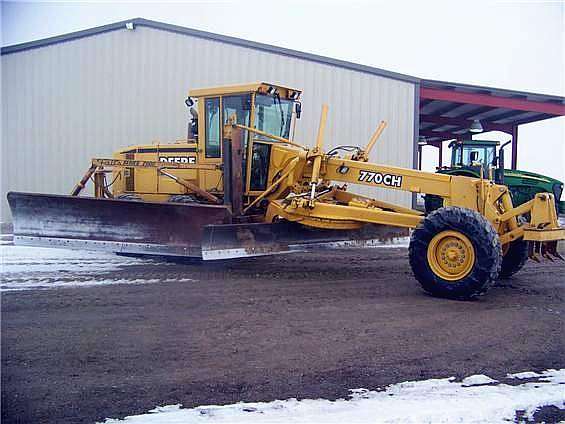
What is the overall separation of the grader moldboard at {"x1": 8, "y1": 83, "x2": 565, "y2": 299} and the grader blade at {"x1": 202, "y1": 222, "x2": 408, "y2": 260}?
0.01 m

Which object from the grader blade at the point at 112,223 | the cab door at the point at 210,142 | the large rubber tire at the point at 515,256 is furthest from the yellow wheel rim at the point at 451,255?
the cab door at the point at 210,142

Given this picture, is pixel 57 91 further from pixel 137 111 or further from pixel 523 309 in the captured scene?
pixel 523 309

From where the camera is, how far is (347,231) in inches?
282

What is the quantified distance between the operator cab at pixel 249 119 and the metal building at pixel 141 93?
584cm

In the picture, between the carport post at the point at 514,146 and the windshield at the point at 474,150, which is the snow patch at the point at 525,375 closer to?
the windshield at the point at 474,150

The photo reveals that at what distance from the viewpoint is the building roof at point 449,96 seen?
13.7m

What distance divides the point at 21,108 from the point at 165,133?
4440 millimetres

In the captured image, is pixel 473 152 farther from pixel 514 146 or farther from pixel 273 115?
pixel 273 115

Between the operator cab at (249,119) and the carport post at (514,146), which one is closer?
the operator cab at (249,119)

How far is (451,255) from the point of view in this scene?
5.63 m

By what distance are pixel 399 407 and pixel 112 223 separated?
5.09m

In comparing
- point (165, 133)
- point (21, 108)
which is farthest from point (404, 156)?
point (21, 108)

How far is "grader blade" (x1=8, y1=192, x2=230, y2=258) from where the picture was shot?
6.75m

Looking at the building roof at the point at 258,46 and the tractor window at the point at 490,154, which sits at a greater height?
the building roof at the point at 258,46
